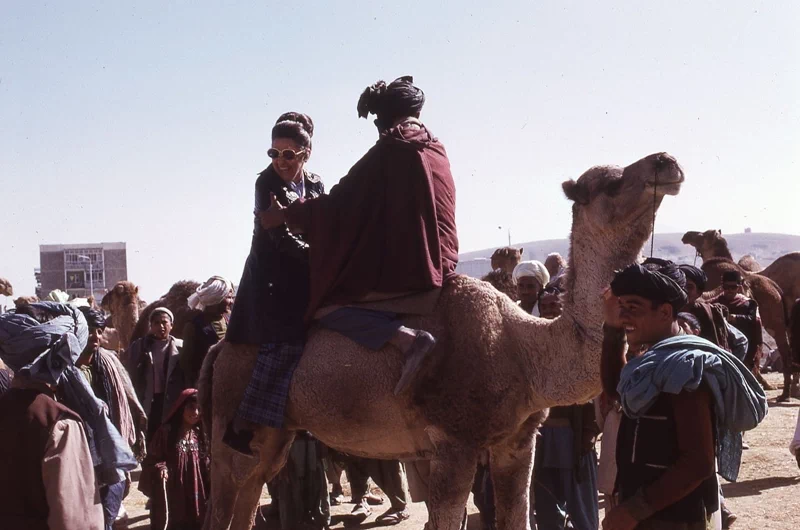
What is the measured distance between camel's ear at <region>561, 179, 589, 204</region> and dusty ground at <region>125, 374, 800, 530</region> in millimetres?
4566

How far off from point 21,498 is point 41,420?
1.21 feet

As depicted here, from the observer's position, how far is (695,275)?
23.1 ft

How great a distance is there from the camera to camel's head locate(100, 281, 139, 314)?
1612 centimetres

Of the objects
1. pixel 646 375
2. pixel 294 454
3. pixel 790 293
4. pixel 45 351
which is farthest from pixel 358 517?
pixel 790 293

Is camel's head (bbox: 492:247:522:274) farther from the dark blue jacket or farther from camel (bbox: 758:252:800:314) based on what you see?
camel (bbox: 758:252:800:314)

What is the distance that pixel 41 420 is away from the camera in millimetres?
4664

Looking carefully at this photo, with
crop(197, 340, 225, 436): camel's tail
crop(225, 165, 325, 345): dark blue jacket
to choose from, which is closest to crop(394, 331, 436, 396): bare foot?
crop(225, 165, 325, 345): dark blue jacket

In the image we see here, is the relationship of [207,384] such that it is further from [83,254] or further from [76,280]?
[83,254]

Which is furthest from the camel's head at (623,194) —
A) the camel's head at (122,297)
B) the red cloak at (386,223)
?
the camel's head at (122,297)

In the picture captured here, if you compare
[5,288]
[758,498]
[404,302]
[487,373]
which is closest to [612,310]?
[487,373]

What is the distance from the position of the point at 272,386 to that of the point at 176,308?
745 cm

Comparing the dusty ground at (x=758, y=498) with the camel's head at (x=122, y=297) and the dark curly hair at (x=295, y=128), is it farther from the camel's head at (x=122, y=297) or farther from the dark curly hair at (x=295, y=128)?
the dark curly hair at (x=295, y=128)

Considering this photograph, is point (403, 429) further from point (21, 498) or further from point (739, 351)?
point (739, 351)

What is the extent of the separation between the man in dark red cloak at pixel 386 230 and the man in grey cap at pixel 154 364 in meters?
4.33
